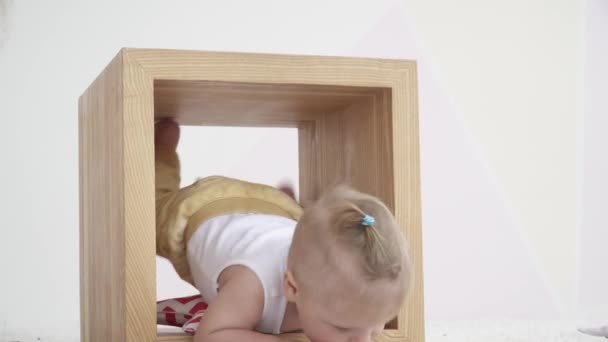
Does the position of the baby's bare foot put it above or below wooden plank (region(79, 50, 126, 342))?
above

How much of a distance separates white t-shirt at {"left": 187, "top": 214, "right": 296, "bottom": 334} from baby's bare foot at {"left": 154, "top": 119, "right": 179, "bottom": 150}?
0.71 ft

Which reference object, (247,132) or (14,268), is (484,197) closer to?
(247,132)

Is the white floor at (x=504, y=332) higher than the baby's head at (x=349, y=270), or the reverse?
the baby's head at (x=349, y=270)

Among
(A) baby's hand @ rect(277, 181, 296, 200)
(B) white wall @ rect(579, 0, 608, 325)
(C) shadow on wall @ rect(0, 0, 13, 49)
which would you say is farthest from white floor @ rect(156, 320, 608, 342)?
(C) shadow on wall @ rect(0, 0, 13, 49)

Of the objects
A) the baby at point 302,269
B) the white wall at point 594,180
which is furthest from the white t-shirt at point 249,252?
the white wall at point 594,180

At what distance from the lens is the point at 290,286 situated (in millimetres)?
978

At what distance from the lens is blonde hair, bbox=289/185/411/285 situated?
2.99 feet

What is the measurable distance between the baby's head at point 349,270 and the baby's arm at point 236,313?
0.06m

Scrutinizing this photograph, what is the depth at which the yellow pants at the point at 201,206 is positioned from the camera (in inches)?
47.8

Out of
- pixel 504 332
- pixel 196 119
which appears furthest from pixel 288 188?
pixel 504 332

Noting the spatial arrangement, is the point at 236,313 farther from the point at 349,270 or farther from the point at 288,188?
the point at 288,188

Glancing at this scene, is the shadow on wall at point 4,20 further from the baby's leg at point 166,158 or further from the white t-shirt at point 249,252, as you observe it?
the white t-shirt at point 249,252

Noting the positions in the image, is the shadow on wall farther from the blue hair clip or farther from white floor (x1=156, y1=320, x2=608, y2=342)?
the blue hair clip

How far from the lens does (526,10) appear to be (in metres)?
2.36
